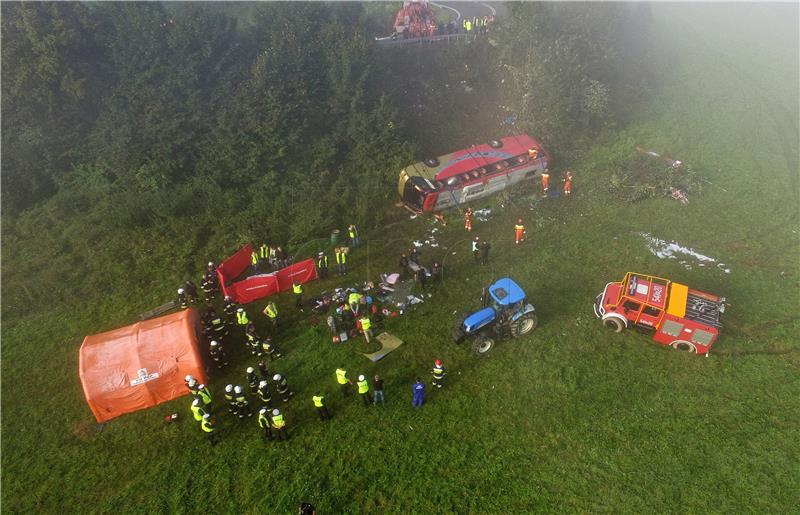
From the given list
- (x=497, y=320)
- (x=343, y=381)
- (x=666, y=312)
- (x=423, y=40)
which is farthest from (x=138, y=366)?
(x=423, y=40)

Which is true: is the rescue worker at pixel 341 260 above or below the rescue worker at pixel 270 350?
above

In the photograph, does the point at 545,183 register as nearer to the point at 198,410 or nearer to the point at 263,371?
the point at 263,371

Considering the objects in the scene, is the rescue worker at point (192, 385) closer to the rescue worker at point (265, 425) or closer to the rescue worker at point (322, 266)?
the rescue worker at point (265, 425)

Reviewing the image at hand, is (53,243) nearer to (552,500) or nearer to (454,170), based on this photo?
(454,170)

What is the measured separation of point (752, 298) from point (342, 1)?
113 feet

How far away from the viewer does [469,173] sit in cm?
2556

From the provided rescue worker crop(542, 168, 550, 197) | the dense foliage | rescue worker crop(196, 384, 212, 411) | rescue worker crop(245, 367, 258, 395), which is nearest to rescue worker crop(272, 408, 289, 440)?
rescue worker crop(245, 367, 258, 395)

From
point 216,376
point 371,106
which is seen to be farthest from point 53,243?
point 371,106

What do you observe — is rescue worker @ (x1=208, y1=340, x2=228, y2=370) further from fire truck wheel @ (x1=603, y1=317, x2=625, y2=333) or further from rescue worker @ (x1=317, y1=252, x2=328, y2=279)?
fire truck wheel @ (x1=603, y1=317, x2=625, y2=333)

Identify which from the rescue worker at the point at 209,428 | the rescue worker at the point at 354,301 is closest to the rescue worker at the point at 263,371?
the rescue worker at the point at 209,428

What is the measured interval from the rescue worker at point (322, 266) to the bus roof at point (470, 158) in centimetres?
767

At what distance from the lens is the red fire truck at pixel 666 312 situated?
52.4 ft

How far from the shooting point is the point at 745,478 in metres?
12.8

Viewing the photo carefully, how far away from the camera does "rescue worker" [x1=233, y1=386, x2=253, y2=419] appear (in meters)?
14.2
